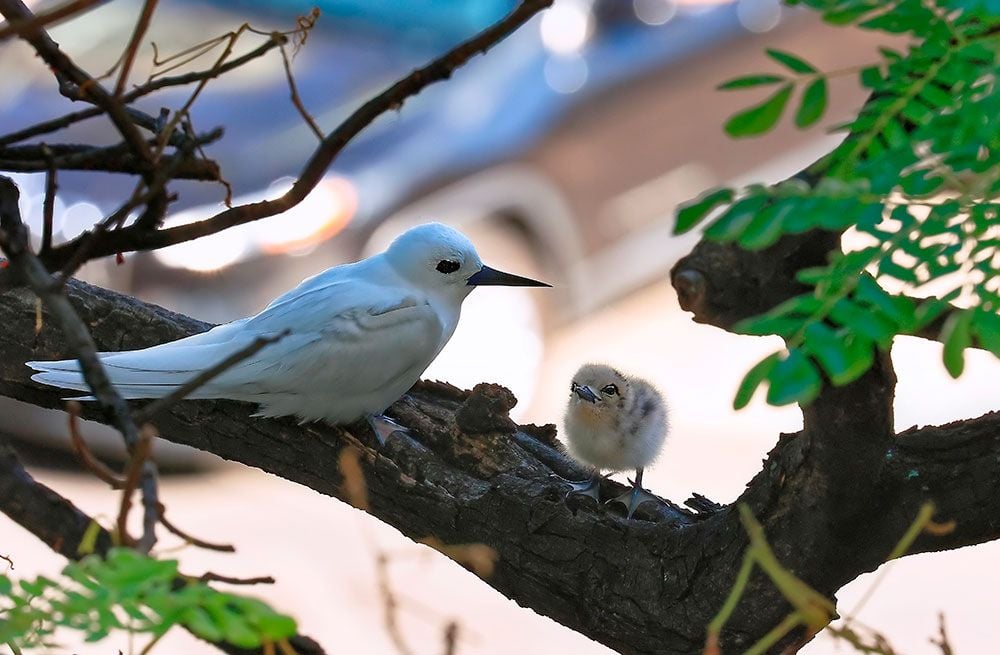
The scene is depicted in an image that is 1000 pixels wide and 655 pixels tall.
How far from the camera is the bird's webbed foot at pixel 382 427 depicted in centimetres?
127

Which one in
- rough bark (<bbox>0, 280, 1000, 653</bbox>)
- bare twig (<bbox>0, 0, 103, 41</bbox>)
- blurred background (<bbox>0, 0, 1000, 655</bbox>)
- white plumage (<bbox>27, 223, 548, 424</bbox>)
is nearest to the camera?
bare twig (<bbox>0, 0, 103, 41</bbox>)

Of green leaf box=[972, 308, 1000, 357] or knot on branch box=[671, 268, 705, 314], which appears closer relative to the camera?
green leaf box=[972, 308, 1000, 357]

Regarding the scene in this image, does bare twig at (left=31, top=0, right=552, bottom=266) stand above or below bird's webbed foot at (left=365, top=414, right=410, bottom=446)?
below

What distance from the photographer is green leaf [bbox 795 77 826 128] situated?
63 centimetres

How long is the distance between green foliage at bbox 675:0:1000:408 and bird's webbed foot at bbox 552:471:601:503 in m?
0.60

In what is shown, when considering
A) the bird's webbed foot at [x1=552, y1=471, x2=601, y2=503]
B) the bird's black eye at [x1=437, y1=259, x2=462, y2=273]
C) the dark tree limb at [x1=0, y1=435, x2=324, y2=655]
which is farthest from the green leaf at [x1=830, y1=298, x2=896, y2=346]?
the bird's black eye at [x1=437, y1=259, x2=462, y2=273]

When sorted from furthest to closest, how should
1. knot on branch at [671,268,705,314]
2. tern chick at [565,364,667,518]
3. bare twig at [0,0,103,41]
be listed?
tern chick at [565,364,667,518] < knot on branch at [671,268,705,314] < bare twig at [0,0,103,41]

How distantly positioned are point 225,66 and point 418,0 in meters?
2.70

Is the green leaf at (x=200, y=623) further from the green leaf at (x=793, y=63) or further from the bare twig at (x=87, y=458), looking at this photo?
the green leaf at (x=793, y=63)

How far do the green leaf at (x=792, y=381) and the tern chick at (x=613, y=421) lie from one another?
75 centimetres

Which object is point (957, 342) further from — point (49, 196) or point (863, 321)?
point (49, 196)

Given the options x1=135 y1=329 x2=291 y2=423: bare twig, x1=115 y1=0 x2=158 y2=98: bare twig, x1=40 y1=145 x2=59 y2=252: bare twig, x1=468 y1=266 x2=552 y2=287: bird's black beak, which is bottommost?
x1=135 y1=329 x2=291 y2=423: bare twig

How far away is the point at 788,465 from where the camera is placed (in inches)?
37.7

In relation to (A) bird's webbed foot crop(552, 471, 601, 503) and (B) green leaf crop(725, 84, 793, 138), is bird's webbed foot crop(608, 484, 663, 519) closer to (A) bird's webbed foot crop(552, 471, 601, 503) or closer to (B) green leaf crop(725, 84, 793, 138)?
(A) bird's webbed foot crop(552, 471, 601, 503)
